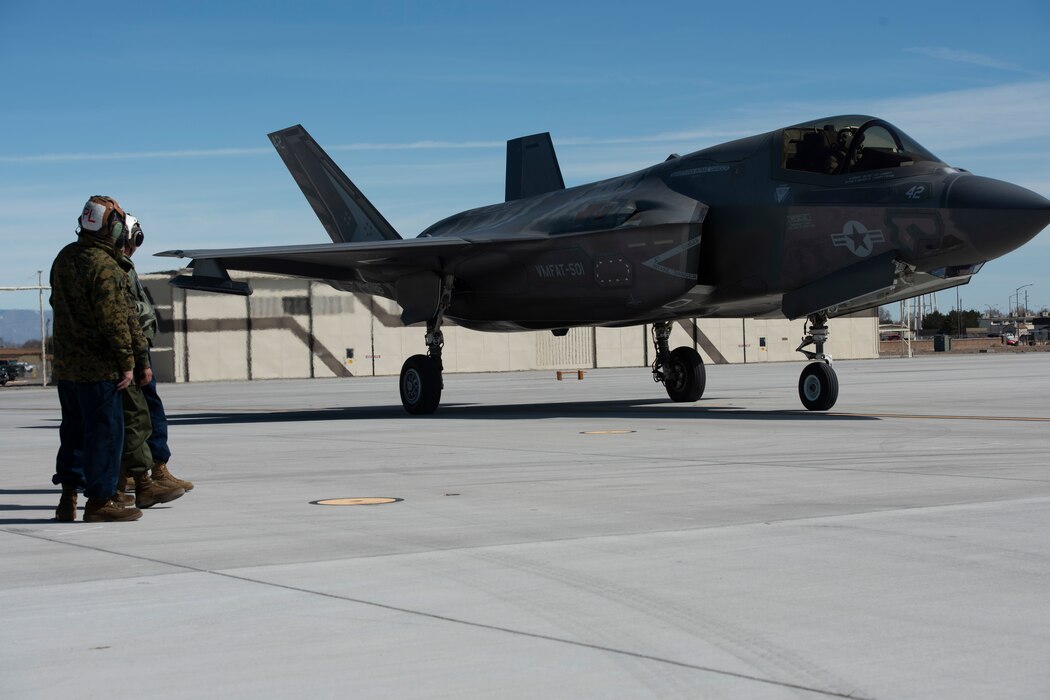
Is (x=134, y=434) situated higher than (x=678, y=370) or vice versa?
(x=678, y=370)

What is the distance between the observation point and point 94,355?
25.9 ft

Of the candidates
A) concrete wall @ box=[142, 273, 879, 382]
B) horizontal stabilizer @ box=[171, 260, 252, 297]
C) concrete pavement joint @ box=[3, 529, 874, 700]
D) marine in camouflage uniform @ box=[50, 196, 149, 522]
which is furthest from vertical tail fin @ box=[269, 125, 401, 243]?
concrete wall @ box=[142, 273, 879, 382]

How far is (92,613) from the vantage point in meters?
5.00

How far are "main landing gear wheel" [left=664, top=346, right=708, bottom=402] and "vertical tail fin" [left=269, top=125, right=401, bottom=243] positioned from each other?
660 cm

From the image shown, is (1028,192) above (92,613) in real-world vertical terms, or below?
above

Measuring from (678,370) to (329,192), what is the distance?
28.1 feet

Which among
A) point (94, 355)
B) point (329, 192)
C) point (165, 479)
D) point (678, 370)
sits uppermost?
point (329, 192)

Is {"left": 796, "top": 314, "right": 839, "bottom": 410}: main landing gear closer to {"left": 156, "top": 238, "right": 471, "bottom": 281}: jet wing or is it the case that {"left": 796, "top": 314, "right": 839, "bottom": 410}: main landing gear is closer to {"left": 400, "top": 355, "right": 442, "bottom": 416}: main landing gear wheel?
{"left": 156, "top": 238, "right": 471, "bottom": 281}: jet wing

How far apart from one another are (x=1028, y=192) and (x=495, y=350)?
4654 centimetres

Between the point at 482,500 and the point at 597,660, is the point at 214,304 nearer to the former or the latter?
the point at 482,500

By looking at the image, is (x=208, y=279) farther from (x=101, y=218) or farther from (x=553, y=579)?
(x=553, y=579)

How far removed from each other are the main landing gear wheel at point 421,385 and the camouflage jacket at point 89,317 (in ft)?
39.5

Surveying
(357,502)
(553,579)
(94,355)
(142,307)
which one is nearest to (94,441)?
(94,355)

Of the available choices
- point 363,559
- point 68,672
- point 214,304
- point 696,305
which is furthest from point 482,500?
point 214,304
